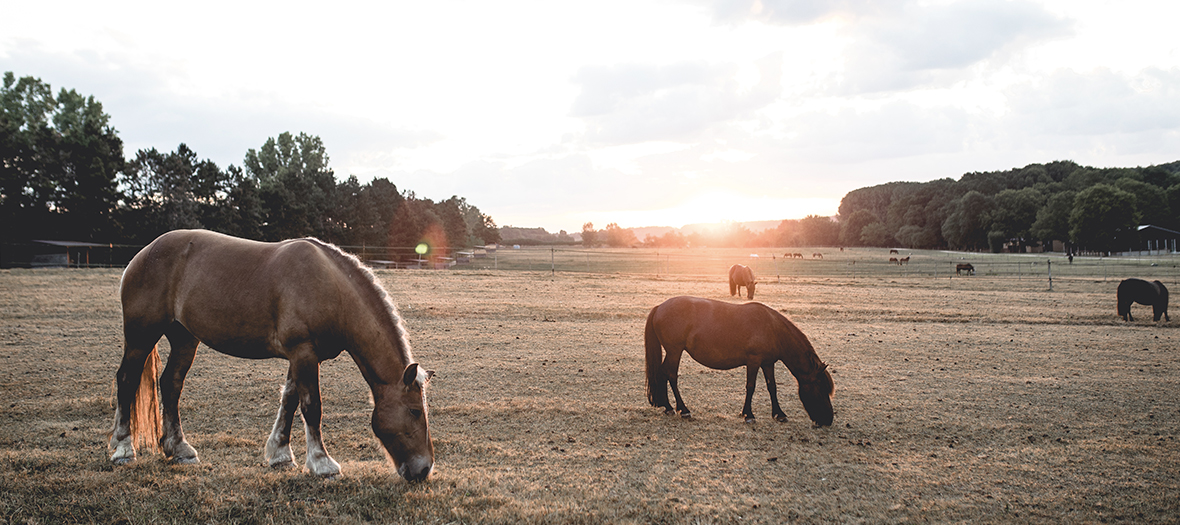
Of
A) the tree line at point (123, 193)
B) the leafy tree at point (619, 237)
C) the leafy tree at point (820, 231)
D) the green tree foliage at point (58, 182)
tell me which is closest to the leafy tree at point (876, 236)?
the leafy tree at point (820, 231)

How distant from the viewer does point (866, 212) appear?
432ft

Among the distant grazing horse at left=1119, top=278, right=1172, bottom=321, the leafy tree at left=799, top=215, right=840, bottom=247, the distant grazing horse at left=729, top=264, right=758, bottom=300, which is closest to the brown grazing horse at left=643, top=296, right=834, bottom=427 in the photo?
the distant grazing horse at left=1119, top=278, right=1172, bottom=321

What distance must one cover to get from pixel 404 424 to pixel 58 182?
142ft

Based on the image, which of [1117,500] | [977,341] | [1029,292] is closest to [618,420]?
[1117,500]

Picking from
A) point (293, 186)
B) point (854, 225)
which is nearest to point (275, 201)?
point (293, 186)

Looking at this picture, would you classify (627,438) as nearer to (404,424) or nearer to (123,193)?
(404,424)

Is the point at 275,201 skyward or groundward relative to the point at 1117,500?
skyward

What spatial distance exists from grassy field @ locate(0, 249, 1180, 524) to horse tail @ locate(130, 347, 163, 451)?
0.96ft

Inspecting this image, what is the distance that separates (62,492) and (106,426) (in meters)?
2.44

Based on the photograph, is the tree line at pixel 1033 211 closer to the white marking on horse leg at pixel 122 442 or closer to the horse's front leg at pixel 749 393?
the horse's front leg at pixel 749 393

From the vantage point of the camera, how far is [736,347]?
7023 millimetres

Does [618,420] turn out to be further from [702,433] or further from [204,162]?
[204,162]

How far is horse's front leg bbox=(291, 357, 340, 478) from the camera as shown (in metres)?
4.23

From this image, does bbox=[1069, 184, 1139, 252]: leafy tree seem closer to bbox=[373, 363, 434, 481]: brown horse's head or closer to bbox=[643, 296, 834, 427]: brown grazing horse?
bbox=[643, 296, 834, 427]: brown grazing horse
